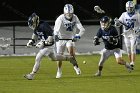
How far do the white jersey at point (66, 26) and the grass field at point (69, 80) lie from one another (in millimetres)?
1334

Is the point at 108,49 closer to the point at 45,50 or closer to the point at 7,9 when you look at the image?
the point at 45,50

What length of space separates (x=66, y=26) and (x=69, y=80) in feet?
6.97

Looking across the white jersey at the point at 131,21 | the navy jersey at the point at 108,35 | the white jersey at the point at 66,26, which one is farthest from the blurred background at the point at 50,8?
the navy jersey at the point at 108,35

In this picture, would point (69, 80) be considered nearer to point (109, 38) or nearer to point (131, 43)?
point (109, 38)

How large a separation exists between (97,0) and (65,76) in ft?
61.6

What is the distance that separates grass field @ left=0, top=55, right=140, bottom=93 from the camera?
60.3 ft

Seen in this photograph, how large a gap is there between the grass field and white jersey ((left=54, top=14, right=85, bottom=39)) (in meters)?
1.33

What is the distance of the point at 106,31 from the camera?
21109 millimetres

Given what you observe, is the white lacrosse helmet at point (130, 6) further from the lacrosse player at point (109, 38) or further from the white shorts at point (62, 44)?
the white shorts at point (62, 44)

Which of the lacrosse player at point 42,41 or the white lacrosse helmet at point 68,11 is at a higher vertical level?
the white lacrosse helmet at point 68,11

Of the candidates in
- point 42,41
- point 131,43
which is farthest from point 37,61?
point 131,43

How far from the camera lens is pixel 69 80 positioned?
66.8 feet

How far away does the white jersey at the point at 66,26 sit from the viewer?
21422 millimetres

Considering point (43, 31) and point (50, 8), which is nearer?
point (43, 31)
